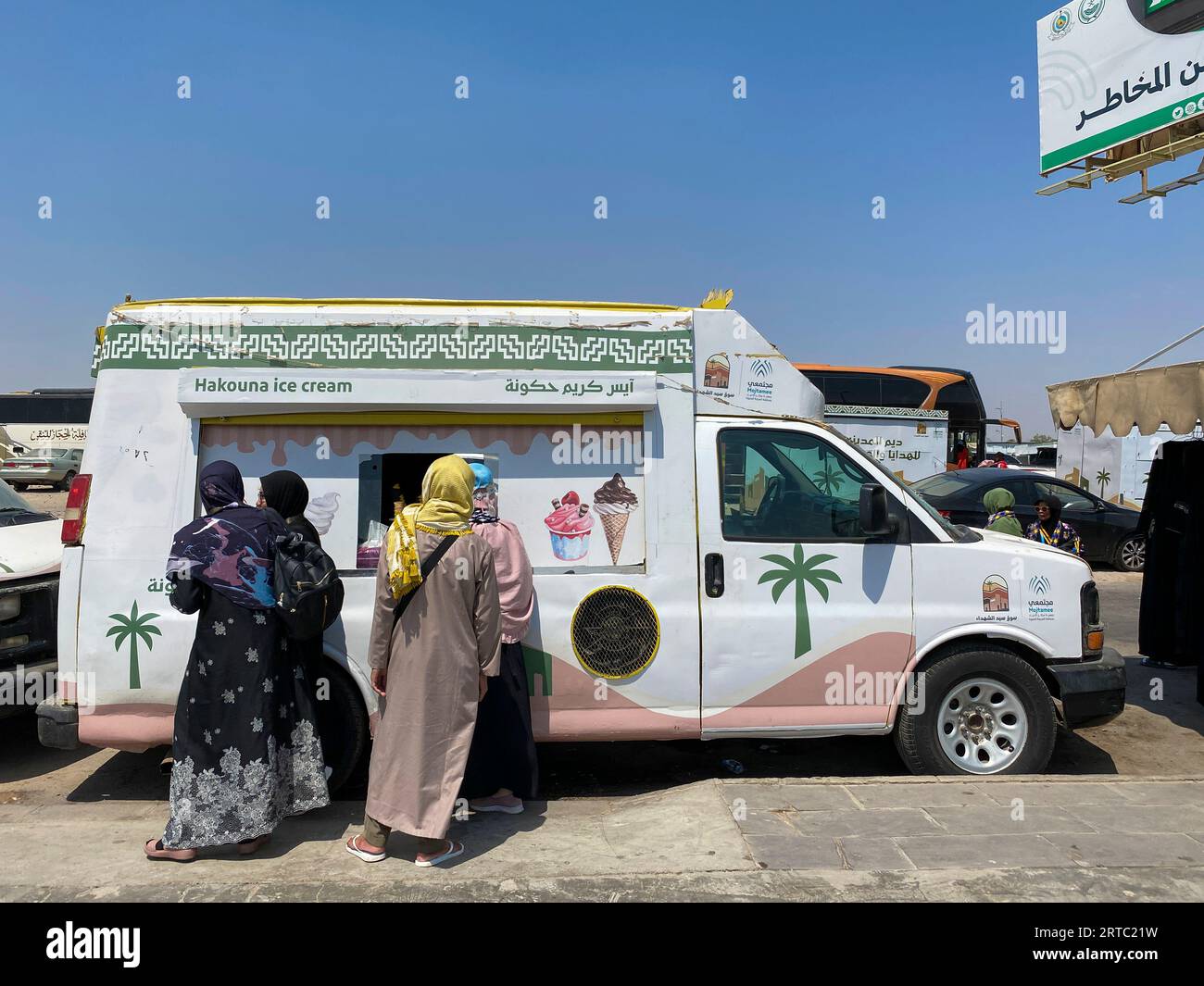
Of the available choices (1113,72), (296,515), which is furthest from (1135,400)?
(1113,72)

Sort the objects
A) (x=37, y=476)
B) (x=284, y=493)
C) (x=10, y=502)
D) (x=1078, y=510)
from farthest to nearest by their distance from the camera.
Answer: (x=37, y=476), (x=1078, y=510), (x=10, y=502), (x=284, y=493)

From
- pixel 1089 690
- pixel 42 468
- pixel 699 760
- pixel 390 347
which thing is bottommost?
pixel 699 760

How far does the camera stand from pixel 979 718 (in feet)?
16.6

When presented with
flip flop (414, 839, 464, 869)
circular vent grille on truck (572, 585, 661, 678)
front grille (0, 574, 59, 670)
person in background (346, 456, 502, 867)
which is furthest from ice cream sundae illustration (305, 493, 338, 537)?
front grille (0, 574, 59, 670)

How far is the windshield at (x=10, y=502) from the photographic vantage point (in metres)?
6.95

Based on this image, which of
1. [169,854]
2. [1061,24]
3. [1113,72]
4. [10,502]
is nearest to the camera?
[169,854]

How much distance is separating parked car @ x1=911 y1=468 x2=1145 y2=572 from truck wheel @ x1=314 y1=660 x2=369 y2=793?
1133cm

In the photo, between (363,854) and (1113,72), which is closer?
(363,854)

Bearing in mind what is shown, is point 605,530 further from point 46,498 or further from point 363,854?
point 46,498

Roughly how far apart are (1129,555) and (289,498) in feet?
46.8

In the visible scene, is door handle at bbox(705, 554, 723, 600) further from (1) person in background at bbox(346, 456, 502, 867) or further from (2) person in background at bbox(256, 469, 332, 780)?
(2) person in background at bbox(256, 469, 332, 780)

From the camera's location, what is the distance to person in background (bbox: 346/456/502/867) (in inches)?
157

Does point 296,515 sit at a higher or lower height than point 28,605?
higher
